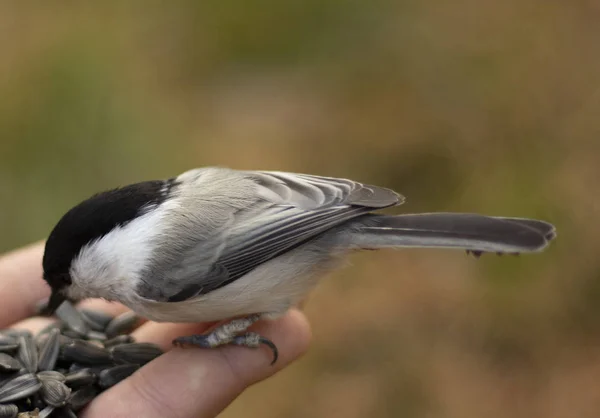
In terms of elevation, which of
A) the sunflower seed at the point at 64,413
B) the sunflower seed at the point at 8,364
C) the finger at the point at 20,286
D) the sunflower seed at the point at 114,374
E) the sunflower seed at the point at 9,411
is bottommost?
the sunflower seed at the point at 64,413

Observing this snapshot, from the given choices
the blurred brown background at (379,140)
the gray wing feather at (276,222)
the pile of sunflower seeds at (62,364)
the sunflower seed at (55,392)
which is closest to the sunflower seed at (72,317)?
the pile of sunflower seeds at (62,364)

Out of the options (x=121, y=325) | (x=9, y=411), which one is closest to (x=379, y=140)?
(x=121, y=325)

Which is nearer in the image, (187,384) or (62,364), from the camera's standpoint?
(187,384)

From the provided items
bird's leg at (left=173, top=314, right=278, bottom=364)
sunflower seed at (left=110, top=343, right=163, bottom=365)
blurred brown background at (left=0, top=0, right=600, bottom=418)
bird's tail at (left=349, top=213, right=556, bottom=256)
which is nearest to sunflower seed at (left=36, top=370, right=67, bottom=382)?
sunflower seed at (left=110, top=343, right=163, bottom=365)

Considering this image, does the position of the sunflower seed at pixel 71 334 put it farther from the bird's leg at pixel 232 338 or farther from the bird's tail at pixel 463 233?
the bird's tail at pixel 463 233

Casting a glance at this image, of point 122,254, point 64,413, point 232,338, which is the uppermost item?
point 122,254

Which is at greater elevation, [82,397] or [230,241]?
[230,241]

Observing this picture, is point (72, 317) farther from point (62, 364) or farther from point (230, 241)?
point (230, 241)
